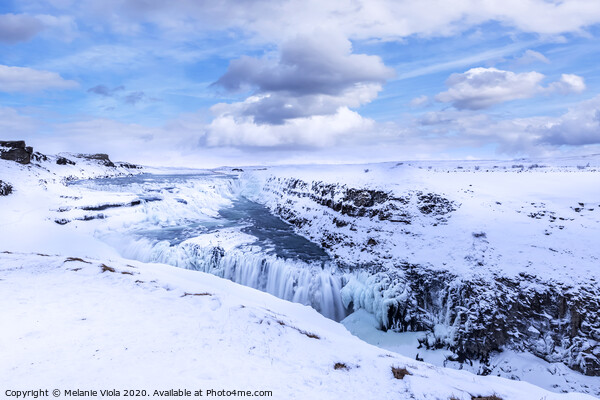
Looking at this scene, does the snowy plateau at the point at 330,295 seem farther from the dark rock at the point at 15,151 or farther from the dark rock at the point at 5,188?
the dark rock at the point at 15,151

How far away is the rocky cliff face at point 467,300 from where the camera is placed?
11211 millimetres

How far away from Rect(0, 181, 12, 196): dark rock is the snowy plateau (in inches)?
11.7

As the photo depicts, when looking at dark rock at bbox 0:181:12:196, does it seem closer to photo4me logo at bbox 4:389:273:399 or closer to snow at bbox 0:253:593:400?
snow at bbox 0:253:593:400

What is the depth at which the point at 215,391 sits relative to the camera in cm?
582

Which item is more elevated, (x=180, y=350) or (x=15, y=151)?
(x=15, y=151)

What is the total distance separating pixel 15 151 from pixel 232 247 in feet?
165

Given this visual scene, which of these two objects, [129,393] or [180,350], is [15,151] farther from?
[129,393]

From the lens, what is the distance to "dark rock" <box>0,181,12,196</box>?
98.0ft

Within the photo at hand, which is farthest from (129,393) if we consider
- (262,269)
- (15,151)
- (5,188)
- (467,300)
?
(15,151)

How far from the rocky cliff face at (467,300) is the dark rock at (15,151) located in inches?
2137

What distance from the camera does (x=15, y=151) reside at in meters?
48.8

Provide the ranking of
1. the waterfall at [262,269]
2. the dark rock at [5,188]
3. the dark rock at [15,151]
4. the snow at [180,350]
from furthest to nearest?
the dark rock at [15,151] → the dark rock at [5,188] → the waterfall at [262,269] → the snow at [180,350]

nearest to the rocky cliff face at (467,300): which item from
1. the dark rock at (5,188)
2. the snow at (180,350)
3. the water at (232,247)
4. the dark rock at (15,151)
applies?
the water at (232,247)

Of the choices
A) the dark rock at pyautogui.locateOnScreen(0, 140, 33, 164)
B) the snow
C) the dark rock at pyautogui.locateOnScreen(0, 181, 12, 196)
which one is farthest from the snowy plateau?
the dark rock at pyautogui.locateOnScreen(0, 140, 33, 164)
